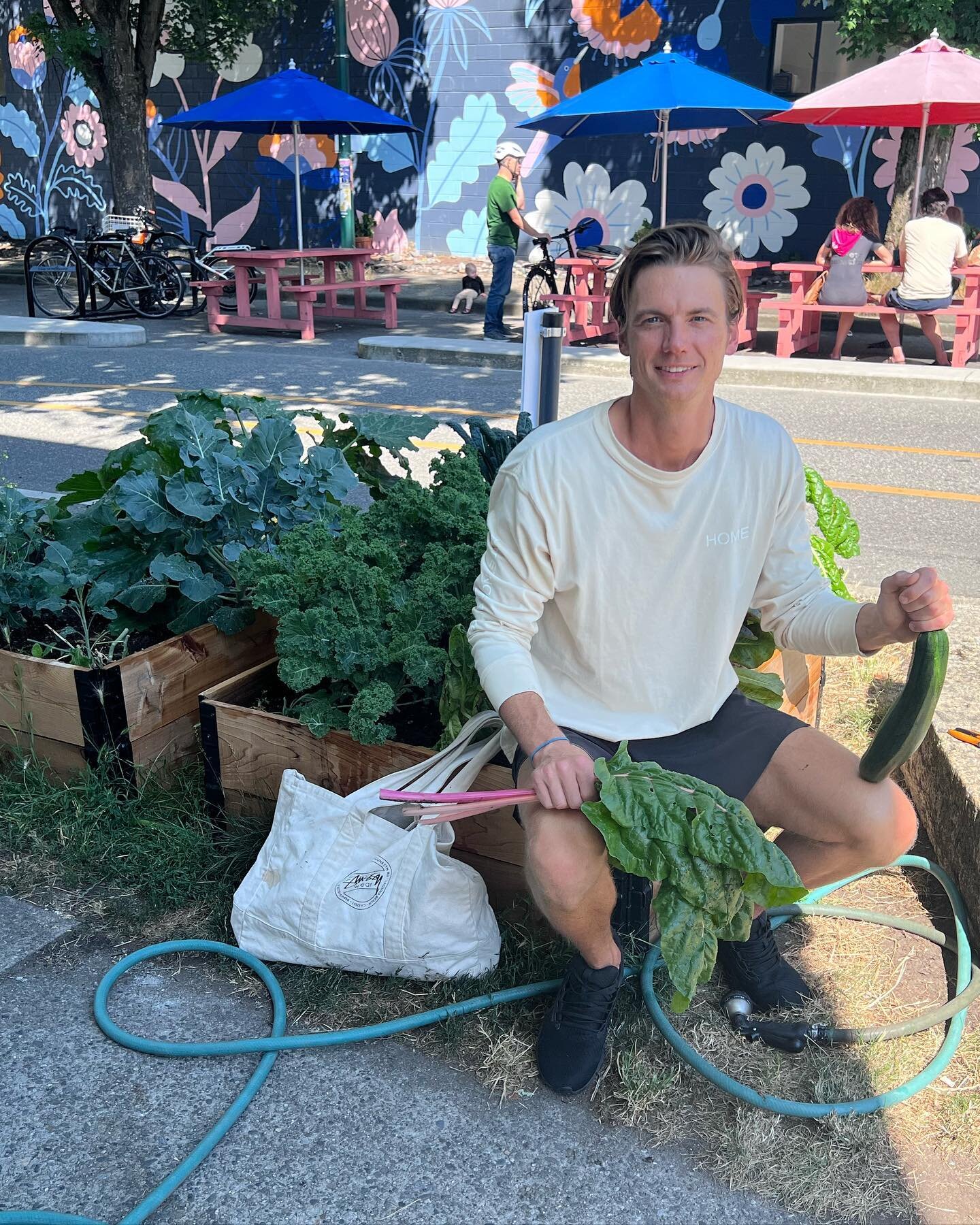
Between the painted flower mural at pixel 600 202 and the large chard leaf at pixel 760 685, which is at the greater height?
the painted flower mural at pixel 600 202

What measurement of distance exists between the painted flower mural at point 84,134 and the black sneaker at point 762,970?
903 inches

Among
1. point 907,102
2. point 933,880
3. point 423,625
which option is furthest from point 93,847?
point 907,102

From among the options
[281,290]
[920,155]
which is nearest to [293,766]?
[920,155]

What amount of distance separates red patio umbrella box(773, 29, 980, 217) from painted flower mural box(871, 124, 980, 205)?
313 cm

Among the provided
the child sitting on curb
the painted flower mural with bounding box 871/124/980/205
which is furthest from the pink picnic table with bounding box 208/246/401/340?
the painted flower mural with bounding box 871/124/980/205

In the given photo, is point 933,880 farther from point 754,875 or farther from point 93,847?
point 93,847

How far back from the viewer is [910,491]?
669 cm

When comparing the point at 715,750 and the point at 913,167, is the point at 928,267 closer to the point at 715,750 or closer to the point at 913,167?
the point at 913,167

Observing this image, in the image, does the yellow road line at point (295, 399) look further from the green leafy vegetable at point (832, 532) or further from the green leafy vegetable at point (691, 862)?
the green leafy vegetable at point (691, 862)

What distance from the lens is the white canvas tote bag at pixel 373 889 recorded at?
8.23ft

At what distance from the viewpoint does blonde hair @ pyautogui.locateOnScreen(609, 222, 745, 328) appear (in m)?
2.32

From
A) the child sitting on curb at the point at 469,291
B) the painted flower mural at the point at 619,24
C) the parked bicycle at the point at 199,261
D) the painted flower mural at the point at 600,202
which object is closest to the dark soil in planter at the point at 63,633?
the parked bicycle at the point at 199,261

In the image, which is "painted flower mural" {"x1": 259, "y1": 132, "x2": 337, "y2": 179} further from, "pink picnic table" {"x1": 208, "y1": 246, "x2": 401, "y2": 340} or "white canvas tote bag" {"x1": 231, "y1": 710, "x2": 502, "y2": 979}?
"white canvas tote bag" {"x1": 231, "y1": 710, "x2": 502, "y2": 979}

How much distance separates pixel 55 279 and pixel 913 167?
11.5 m
